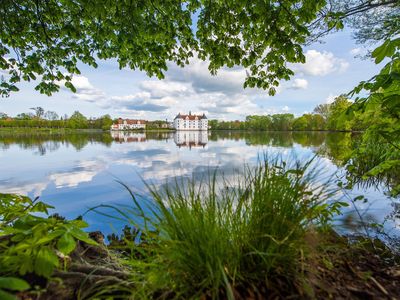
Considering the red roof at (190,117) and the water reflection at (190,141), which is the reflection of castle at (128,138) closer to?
the water reflection at (190,141)

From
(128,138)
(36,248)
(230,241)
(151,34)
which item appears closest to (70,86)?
(151,34)

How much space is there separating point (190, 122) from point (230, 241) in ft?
431

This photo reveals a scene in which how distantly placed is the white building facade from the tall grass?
425ft

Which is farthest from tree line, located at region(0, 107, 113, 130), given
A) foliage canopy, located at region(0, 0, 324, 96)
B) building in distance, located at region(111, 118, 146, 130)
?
foliage canopy, located at region(0, 0, 324, 96)

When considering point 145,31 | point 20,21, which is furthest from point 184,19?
point 20,21

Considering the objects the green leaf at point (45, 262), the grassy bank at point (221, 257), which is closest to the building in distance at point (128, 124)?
the grassy bank at point (221, 257)

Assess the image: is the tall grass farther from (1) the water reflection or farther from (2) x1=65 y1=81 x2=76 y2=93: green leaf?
(1) the water reflection

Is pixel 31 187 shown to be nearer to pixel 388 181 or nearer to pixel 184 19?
pixel 184 19

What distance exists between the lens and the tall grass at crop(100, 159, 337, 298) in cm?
105

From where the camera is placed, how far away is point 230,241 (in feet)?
3.84

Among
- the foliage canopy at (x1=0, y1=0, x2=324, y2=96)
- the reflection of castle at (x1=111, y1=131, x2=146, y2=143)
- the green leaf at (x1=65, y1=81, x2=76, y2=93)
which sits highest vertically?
the foliage canopy at (x1=0, y1=0, x2=324, y2=96)

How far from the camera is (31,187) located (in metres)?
8.37

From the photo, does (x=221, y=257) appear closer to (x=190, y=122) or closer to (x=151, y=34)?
(x=151, y=34)

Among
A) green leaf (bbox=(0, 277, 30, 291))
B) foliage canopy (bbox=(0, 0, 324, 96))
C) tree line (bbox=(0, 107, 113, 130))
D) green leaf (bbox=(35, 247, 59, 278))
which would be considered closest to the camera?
green leaf (bbox=(0, 277, 30, 291))
